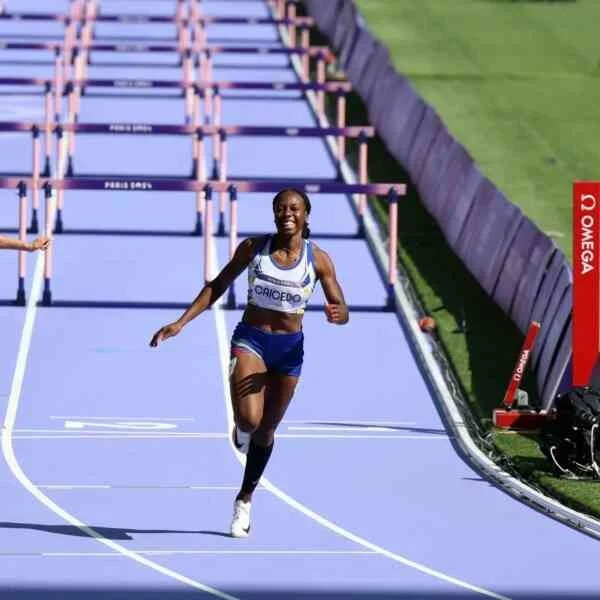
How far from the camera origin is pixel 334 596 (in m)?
11.7

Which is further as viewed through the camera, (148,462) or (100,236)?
(100,236)

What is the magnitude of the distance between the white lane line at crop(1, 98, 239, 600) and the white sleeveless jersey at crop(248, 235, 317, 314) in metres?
1.59

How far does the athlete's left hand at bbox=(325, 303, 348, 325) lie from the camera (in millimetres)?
12328

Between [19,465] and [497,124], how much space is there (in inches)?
552

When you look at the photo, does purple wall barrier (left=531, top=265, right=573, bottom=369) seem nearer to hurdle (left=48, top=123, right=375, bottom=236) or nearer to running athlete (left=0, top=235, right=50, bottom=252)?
running athlete (left=0, top=235, right=50, bottom=252)

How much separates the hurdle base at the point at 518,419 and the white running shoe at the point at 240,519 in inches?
161

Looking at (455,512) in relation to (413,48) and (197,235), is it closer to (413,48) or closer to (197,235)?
(197,235)

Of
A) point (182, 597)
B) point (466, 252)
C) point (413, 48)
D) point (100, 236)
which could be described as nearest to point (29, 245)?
point (182, 597)

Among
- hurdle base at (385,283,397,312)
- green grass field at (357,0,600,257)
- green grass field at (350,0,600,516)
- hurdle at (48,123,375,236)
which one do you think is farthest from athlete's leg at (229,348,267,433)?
hurdle at (48,123,375,236)

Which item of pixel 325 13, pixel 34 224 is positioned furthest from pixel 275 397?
pixel 325 13

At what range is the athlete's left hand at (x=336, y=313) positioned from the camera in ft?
40.4

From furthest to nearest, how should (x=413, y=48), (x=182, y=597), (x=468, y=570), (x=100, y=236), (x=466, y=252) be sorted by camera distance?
(x=413, y=48), (x=100, y=236), (x=466, y=252), (x=468, y=570), (x=182, y=597)

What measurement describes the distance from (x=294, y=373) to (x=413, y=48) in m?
21.9

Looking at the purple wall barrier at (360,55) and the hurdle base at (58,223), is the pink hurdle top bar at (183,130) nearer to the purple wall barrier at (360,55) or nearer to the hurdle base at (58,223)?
the hurdle base at (58,223)
